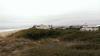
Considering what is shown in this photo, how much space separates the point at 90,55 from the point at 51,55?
2.29 meters

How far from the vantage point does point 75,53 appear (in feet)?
49.3

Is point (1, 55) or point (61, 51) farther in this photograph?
point (1, 55)

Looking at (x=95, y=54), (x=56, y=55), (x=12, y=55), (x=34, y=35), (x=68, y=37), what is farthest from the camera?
(x=34, y=35)

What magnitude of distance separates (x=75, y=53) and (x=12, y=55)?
5.83 metres

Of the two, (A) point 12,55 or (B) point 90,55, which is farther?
(A) point 12,55

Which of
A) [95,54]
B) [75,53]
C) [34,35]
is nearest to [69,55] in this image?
[75,53]

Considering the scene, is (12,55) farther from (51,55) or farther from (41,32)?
(41,32)

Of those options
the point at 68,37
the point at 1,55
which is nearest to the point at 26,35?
the point at 68,37

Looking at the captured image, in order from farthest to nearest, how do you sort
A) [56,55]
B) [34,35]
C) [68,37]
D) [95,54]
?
1. [34,35]
2. [68,37]
3. [56,55]
4. [95,54]

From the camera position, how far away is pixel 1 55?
1994 cm

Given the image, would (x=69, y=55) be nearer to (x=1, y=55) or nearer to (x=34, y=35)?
(x=1, y=55)

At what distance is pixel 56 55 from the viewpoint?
15.2 meters

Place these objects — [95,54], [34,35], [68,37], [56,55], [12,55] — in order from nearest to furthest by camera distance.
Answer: [95,54] < [56,55] < [12,55] < [68,37] < [34,35]

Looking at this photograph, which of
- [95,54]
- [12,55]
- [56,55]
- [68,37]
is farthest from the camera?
[68,37]
